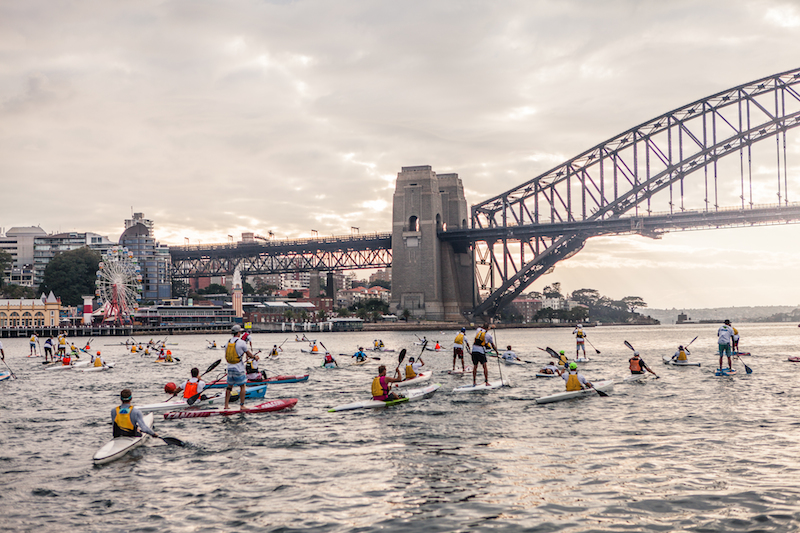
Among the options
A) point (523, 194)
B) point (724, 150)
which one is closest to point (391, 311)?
point (523, 194)

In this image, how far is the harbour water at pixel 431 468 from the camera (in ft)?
35.1

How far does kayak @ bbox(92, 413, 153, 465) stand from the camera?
569 inches

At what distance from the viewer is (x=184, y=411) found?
68.2 feet

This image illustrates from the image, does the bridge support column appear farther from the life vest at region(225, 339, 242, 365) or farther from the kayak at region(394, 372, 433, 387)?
the life vest at region(225, 339, 242, 365)

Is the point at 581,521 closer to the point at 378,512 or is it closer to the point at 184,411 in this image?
the point at 378,512

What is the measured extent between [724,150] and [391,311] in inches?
2612

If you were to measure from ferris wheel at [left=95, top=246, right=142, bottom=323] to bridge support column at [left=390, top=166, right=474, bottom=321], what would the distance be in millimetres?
51862

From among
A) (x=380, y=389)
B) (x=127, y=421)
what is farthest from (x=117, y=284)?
(x=127, y=421)

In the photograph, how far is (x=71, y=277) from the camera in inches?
6452

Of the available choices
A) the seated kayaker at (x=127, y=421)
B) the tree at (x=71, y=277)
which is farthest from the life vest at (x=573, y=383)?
the tree at (x=71, y=277)

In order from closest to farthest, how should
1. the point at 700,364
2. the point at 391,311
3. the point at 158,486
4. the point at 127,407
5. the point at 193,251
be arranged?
the point at 158,486 < the point at 127,407 < the point at 700,364 < the point at 391,311 < the point at 193,251

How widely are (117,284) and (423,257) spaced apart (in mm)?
58367

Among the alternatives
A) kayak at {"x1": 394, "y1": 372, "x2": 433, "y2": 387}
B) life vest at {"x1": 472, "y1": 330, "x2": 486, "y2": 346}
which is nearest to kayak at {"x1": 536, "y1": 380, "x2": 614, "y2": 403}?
life vest at {"x1": 472, "y1": 330, "x2": 486, "y2": 346}

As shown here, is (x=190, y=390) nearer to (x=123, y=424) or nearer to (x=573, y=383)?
(x=123, y=424)
